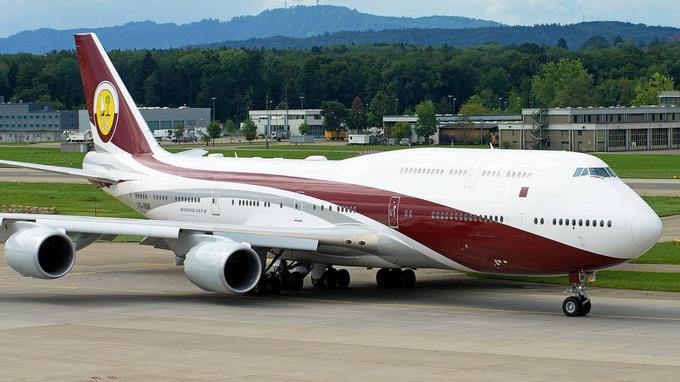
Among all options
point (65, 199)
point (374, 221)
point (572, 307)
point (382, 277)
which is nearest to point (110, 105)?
point (382, 277)

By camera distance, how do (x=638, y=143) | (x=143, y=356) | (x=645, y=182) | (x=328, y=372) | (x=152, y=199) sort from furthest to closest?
(x=638, y=143) → (x=645, y=182) → (x=152, y=199) → (x=143, y=356) → (x=328, y=372)

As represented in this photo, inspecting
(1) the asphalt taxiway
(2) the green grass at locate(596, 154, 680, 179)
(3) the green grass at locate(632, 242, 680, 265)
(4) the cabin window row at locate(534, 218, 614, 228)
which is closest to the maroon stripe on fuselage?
(4) the cabin window row at locate(534, 218, 614, 228)

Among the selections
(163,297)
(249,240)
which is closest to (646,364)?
(249,240)

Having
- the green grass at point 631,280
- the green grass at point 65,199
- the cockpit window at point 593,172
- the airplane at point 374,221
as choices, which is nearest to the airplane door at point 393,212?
the airplane at point 374,221

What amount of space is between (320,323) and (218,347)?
16.4 ft

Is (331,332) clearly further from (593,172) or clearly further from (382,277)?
(382,277)

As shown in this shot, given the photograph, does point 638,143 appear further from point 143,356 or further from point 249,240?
point 143,356

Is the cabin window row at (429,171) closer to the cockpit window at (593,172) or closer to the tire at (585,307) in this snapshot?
the cockpit window at (593,172)

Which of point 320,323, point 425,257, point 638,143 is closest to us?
point 320,323

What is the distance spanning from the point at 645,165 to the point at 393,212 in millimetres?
85860

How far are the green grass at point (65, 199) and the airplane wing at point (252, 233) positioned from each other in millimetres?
25290

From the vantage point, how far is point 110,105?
4916cm

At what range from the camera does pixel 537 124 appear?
151500mm

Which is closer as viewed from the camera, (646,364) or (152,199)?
(646,364)
